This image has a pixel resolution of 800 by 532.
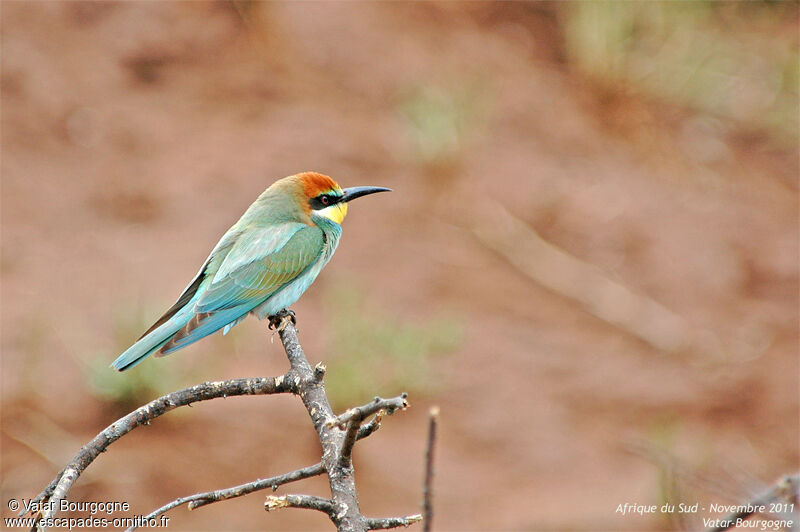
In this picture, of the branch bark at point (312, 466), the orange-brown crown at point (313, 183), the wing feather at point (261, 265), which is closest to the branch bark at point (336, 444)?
the branch bark at point (312, 466)

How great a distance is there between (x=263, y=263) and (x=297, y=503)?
5.18 ft

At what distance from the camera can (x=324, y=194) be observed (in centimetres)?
312

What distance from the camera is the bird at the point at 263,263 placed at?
2.63m

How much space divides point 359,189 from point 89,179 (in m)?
2.83

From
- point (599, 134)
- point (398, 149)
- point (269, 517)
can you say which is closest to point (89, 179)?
point (398, 149)

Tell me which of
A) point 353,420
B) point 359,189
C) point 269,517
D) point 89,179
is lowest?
point 353,420

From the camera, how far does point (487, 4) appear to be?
725cm

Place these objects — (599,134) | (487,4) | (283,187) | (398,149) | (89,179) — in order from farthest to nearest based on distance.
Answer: (487,4) → (599,134) → (398,149) → (89,179) → (283,187)

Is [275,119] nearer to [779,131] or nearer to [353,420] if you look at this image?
[779,131]

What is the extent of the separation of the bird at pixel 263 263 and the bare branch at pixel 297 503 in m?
1.17

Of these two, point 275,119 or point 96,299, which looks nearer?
point 96,299

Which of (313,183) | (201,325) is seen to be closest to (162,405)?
(201,325)

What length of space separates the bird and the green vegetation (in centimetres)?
102

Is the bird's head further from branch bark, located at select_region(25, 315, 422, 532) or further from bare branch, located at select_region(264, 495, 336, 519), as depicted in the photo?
bare branch, located at select_region(264, 495, 336, 519)
